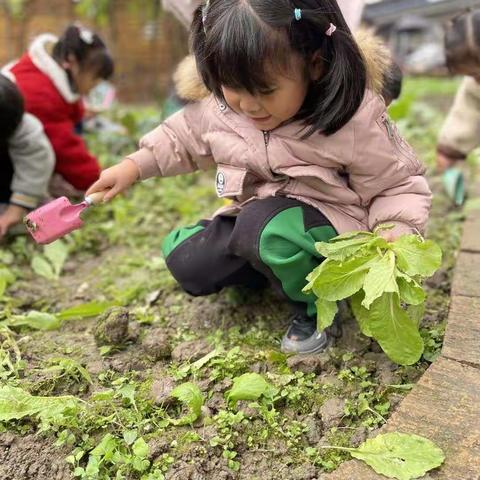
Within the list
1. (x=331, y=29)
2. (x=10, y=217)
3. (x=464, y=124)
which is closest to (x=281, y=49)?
(x=331, y=29)

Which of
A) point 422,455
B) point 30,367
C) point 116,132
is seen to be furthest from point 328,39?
point 116,132

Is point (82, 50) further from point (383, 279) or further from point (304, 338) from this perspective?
point (383, 279)

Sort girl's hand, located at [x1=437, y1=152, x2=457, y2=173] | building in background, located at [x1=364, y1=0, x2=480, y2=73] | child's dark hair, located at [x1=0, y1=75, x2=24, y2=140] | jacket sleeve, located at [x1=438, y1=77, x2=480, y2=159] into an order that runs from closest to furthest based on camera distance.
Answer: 1. child's dark hair, located at [x1=0, y1=75, x2=24, y2=140]
2. jacket sleeve, located at [x1=438, y1=77, x2=480, y2=159]
3. girl's hand, located at [x1=437, y1=152, x2=457, y2=173]
4. building in background, located at [x1=364, y1=0, x2=480, y2=73]

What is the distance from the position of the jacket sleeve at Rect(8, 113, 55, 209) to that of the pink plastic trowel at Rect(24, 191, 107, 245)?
2.61 ft

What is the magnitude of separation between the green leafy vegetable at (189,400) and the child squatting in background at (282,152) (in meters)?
0.37

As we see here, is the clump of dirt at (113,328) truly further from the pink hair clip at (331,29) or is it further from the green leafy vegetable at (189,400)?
the pink hair clip at (331,29)

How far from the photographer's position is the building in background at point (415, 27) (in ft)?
12.8

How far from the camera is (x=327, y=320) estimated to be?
1.58m

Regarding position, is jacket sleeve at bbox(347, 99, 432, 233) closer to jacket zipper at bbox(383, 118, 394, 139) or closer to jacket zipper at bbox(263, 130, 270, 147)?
jacket zipper at bbox(383, 118, 394, 139)

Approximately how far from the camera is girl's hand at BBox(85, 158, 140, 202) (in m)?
1.87

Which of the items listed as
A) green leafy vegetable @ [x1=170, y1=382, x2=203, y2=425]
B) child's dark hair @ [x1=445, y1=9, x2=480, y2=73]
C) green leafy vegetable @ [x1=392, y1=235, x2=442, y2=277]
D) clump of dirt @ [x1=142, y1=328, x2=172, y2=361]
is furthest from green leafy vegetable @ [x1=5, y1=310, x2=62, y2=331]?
child's dark hair @ [x1=445, y1=9, x2=480, y2=73]

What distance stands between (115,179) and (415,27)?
10457mm

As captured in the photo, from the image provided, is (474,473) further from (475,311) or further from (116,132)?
(116,132)

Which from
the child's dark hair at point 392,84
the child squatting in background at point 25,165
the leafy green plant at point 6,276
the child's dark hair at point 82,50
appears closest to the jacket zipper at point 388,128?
the child's dark hair at point 392,84
